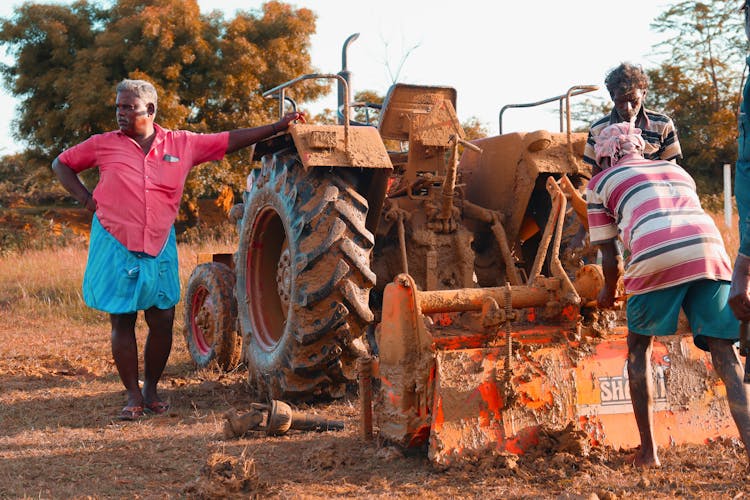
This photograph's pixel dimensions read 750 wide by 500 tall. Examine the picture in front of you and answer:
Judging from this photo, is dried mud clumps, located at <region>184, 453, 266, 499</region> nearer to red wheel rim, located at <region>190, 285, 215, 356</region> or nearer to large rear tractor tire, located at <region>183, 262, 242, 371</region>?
large rear tractor tire, located at <region>183, 262, 242, 371</region>

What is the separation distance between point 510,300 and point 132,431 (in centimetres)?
235

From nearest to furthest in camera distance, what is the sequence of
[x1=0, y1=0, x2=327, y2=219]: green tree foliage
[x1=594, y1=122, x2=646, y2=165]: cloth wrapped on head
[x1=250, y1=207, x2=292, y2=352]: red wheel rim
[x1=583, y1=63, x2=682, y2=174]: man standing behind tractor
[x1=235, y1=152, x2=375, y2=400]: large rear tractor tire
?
[x1=594, y1=122, x2=646, y2=165]: cloth wrapped on head
[x1=583, y1=63, x2=682, y2=174]: man standing behind tractor
[x1=235, y1=152, x2=375, y2=400]: large rear tractor tire
[x1=250, y1=207, x2=292, y2=352]: red wheel rim
[x1=0, y1=0, x2=327, y2=219]: green tree foliage

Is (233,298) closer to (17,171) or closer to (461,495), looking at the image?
(461,495)

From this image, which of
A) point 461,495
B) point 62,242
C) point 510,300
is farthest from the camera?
point 62,242

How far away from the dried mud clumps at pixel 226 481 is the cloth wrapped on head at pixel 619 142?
2107 mm

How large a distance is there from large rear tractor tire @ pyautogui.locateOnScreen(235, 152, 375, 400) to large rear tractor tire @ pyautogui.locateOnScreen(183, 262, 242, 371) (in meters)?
1.09

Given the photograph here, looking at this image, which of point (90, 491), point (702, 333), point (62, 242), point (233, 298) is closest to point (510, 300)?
point (702, 333)

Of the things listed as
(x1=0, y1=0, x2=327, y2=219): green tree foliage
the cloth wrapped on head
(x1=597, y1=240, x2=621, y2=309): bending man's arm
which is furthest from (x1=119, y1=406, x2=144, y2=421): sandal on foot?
(x1=0, y1=0, x2=327, y2=219): green tree foliage

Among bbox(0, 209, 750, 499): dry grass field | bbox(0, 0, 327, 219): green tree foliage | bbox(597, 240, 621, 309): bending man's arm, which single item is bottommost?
bbox(0, 209, 750, 499): dry grass field

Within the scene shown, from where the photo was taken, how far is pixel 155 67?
788 inches

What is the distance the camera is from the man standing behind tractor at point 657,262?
3.32m

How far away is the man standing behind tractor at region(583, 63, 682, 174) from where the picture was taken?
3.98m

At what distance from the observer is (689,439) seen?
12.8 feet

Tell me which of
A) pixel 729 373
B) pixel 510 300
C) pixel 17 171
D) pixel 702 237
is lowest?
pixel 729 373
